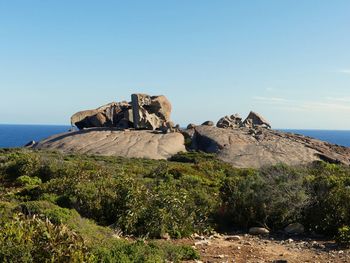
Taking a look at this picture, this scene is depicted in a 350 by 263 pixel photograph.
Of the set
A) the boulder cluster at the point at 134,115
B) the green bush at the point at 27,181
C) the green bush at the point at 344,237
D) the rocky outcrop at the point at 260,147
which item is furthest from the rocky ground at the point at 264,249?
the boulder cluster at the point at 134,115

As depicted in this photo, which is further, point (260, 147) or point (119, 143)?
point (119, 143)

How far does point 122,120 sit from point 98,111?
5238mm

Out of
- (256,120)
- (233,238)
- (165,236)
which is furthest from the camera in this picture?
(256,120)

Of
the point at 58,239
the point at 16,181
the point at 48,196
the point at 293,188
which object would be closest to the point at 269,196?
the point at 293,188

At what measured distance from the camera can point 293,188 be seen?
1633 centimetres

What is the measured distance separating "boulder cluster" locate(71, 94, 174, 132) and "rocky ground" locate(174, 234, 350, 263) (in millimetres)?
42175

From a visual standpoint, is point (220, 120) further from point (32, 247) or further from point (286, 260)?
point (32, 247)

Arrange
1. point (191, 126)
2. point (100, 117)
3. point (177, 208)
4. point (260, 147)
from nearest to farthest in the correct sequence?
point (177, 208) → point (260, 147) → point (191, 126) → point (100, 117)

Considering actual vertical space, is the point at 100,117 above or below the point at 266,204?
above

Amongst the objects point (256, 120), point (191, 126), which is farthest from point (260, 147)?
point (256, 120)

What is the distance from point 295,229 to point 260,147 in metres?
33.6

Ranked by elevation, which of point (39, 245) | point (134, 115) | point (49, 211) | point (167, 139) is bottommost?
point (49, 211)

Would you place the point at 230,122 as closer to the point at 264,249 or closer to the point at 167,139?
the point at 167,139

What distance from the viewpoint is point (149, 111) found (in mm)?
59875
